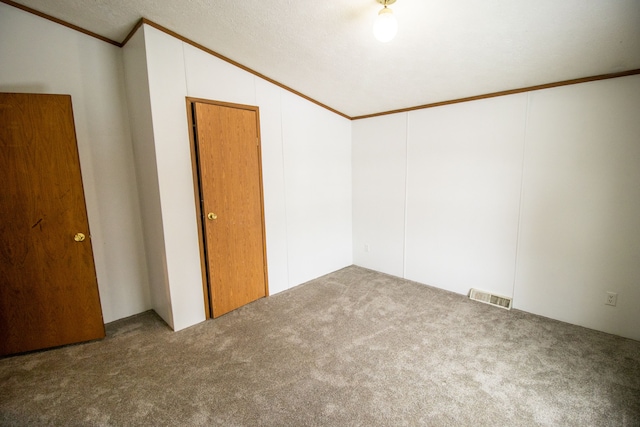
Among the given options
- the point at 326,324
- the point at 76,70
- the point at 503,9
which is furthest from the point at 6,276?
the point at 503,9

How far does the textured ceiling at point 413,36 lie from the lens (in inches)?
69.5

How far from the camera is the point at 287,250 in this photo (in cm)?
347

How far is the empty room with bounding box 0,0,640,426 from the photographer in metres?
1.82

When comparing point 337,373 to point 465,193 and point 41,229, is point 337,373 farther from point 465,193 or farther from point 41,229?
point 41,229

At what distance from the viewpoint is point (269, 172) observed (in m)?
3.19

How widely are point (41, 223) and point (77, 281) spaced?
0.55 metres

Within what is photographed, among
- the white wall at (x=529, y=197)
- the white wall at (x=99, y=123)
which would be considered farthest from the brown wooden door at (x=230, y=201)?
the white wall at (x=529, y=197)

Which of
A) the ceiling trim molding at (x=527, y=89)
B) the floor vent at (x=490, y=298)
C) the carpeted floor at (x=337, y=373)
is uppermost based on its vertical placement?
the ceiling trim molding at (x=527, y=89)

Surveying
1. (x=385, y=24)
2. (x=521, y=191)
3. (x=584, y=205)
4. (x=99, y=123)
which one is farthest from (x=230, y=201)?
(x=584, y=205)

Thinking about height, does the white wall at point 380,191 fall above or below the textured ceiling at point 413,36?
below

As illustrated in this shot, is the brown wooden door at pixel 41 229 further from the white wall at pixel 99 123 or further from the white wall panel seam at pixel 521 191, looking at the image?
the white wall panel seam at pixel 521 191

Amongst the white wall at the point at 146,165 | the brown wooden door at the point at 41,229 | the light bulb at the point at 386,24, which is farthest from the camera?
the white wall at the point at 146,165

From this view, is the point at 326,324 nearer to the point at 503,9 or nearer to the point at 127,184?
the point at 127,184

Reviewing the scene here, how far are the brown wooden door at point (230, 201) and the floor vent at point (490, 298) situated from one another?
2447 millimetres
